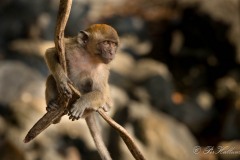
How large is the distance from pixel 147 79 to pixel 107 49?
9.61 meters

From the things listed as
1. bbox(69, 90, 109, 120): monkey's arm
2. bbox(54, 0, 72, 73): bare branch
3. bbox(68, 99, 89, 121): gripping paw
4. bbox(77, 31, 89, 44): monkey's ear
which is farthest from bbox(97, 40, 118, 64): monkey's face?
bbox(54, 0, 72, 73): bare branch

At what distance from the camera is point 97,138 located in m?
4.09

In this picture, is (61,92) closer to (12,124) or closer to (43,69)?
(12,124)

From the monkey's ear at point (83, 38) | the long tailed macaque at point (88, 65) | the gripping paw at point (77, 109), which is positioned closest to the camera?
the gripping paw at point (77, 109)

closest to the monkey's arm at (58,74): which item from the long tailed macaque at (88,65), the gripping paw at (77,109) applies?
the long tailed macaque at (88,65)

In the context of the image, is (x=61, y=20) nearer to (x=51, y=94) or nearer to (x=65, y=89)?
(x=65, y=89)

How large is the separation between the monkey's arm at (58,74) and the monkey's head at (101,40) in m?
0.34

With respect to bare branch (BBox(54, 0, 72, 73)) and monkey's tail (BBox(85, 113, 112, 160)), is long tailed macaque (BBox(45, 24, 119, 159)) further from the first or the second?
bare branch (BBox(54, 0, 72, 73))

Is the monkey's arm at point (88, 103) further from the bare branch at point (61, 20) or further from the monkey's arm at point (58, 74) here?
the bare branch at point (61, 20)

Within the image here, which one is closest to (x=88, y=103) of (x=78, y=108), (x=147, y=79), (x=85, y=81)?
(x=78, y=108)

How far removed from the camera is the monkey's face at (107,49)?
4242 mm

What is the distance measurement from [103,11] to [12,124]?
833cm

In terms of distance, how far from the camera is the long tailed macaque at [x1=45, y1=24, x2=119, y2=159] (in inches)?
159

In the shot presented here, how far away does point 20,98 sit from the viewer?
11.1 m
